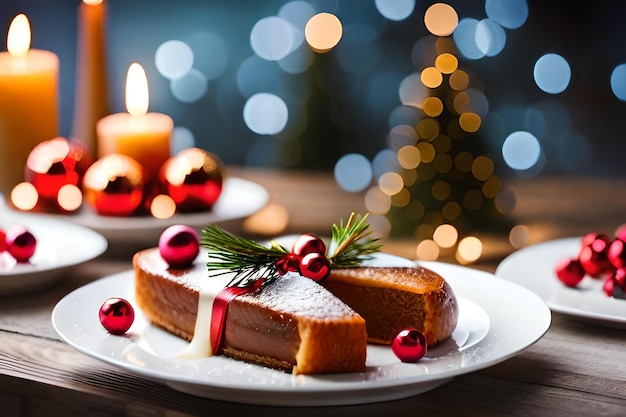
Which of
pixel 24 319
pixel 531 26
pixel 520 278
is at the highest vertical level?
pixel 531 26

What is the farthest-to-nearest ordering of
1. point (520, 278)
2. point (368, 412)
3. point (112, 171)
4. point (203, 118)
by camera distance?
point (203, 118) → point (112, 171) → point (520, 278) → point (368, 412)

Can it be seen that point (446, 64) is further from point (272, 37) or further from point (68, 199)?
point (272, 37)

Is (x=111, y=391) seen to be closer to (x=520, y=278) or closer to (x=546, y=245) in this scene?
(x=520, y=278)

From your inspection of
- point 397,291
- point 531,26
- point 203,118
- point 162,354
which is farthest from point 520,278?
point 203,118

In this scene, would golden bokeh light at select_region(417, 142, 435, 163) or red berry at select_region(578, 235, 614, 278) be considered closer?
red berry at select_region(578, 235, 614, 278)

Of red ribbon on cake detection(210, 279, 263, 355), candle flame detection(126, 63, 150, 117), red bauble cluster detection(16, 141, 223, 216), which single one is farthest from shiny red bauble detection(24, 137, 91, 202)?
red ribbon on cake detection(210, 279, 263, 355)

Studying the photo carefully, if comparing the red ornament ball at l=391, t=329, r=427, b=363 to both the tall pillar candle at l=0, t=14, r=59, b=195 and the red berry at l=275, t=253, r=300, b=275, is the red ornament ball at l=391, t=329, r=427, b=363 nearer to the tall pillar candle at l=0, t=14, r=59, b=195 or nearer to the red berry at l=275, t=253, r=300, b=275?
the red berry at l=275, t=253, r=300, b=275

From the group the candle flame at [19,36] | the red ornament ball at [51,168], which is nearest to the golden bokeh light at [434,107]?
the red ornament ball at [51,168]
